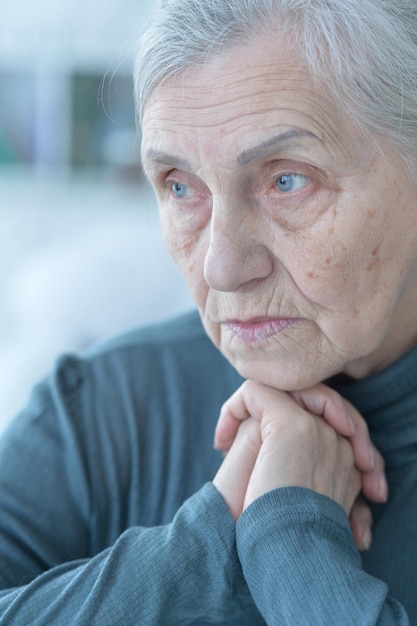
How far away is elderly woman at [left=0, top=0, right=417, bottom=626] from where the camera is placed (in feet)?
3.31

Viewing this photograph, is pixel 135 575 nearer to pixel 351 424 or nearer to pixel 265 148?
pixel 351 424

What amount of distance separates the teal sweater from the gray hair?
369 mm

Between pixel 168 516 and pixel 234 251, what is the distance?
0.47m

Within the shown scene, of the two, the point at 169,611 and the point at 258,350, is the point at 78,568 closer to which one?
the point at 169,611

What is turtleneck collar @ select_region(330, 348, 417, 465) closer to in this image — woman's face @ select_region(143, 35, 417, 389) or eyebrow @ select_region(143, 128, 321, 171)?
woman's face @ select_region(143, 35, 417, 389)

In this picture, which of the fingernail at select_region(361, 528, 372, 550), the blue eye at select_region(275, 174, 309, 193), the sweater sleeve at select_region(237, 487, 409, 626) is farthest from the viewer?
→ the fingernail at select_region(361, 528, 372, 550)

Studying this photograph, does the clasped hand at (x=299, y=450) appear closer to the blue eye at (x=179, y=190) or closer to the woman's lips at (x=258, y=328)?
the woman's lips at (x=258, y=328)

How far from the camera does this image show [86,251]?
2.38 metres

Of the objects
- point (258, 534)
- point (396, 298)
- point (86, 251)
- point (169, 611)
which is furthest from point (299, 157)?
point (86, 251)

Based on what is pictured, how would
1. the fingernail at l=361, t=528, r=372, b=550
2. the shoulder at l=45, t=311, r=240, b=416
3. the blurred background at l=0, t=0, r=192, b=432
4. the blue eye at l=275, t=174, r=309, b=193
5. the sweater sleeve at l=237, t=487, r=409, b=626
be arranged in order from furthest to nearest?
the blurred background at l=0, t=0, r=192, b=432 → the shoulder at l=45, t=311, r=240, b=416 → the fingernail at l=361, t=528, r=372, b=550 → the blue eye at l=275, t=174, r=309, b=193 → the sweater sleeve at l=237, t=487, r=409, b=626

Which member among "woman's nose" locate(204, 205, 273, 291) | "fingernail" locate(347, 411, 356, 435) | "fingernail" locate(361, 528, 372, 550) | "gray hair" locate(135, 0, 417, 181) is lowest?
"fingernail" locate(361, 528, 372, 550)

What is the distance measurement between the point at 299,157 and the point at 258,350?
284mm

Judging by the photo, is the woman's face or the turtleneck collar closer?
the woman's face

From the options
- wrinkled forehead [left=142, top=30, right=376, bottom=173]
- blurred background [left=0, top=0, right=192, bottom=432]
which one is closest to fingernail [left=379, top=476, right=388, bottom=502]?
wrinkled forehead [left=142, top=30, right=376, bottom=173]
